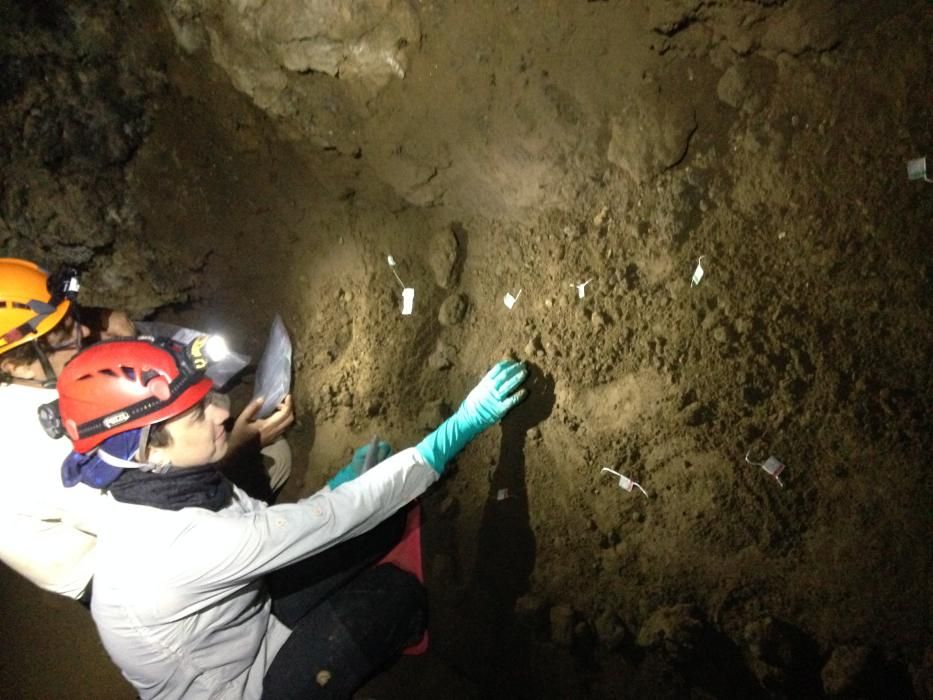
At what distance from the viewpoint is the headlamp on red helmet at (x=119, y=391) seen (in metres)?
1.77

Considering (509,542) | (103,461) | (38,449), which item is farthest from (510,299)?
(38,449)

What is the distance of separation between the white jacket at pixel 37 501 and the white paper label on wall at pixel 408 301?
161 cm

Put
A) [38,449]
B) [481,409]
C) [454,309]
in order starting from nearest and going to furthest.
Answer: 1. [38,449]
2. [481,409]
3. [454,309]

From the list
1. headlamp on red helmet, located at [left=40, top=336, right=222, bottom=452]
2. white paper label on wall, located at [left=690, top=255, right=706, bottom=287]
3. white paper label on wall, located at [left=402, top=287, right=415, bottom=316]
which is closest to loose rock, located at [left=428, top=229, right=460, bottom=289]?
white paper label on wall, located at [left=402, top=287, right=415, bottom=316]

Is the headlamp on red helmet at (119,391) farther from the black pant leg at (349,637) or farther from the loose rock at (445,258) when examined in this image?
the loose rock at (445,258)

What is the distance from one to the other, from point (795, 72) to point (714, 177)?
42 cm

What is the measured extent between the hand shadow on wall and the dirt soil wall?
13 mm

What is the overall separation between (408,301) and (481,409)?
36.8 inches

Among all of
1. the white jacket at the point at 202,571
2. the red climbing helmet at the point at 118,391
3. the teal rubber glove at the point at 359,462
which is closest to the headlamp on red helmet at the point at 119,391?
the red climbing helmet at the point at 118,391

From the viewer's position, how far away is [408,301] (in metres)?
3.07

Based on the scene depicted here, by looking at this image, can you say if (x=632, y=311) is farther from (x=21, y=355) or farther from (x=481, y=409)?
(x=21, y=355)

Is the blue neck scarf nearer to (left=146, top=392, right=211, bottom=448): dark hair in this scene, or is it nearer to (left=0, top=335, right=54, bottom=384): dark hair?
(left=146, top=392, right=211, bottom=448): dark hair

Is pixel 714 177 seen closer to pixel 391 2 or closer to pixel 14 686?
pixel 391 2

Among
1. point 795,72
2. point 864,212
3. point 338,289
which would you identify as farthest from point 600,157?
point 338,289
